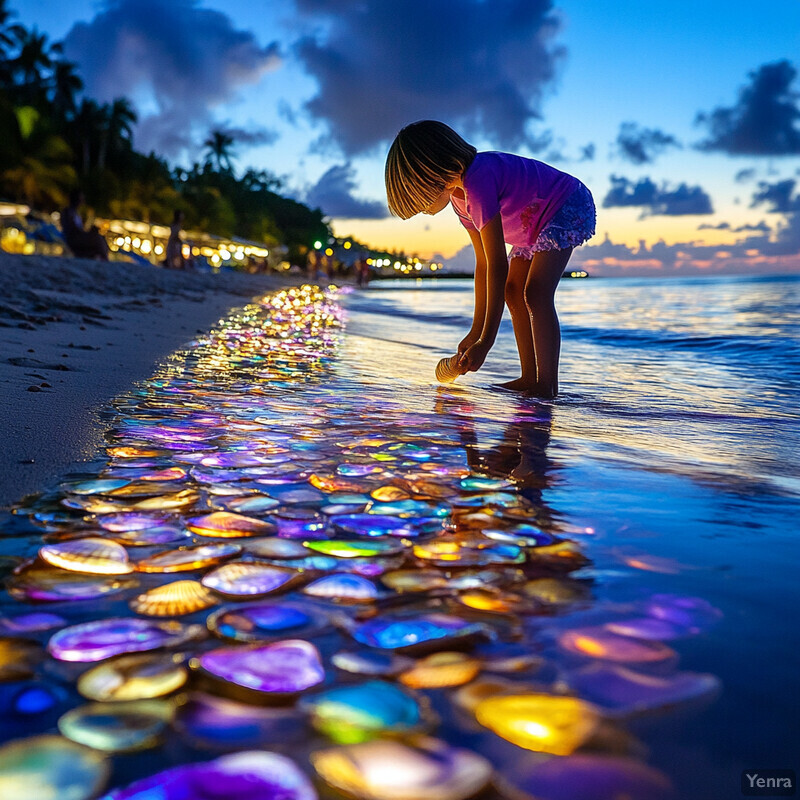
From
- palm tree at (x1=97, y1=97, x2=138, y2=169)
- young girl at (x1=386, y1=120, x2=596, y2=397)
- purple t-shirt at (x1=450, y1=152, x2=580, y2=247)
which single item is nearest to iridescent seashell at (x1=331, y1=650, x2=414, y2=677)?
young girl at (x1=386, y1=120, x2=596, y2=397)

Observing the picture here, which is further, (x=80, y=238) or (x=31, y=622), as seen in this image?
(x=80, y=238)

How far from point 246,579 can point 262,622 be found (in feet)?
0.50

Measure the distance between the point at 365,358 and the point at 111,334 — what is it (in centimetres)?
176

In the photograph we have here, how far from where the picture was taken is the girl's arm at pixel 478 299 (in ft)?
12.3

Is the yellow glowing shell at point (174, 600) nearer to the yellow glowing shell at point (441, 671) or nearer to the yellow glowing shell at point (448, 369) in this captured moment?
the yellow glowing shell at point (441, 671)

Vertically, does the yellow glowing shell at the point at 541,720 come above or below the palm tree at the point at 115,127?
below

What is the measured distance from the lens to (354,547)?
127 cm

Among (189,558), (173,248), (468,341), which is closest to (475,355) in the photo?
(468,341)

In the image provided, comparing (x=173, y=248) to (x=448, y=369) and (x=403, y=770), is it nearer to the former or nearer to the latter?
A: (x=448, y=369)

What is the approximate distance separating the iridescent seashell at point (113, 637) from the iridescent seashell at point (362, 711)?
0.78 ft

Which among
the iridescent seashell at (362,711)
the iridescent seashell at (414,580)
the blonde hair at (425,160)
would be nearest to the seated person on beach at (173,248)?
the blonde hair at (425,160)

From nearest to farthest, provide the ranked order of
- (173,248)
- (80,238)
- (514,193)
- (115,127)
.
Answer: (514,193)
(80,238)
(173,248)
(115,127)

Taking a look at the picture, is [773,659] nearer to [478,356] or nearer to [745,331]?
[478,356]

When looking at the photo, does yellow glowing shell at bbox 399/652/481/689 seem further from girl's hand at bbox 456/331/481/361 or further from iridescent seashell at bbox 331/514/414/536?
girl's hand at bbox 456/331/481/361
